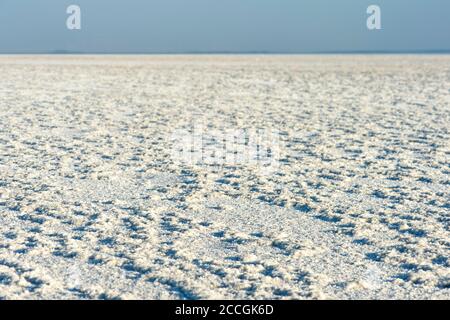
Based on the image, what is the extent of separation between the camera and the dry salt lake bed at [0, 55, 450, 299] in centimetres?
310

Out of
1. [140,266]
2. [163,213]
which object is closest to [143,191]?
[163,213]

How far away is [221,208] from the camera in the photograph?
4.41m

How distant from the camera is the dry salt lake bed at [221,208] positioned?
3096mm

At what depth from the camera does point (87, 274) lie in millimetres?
3148

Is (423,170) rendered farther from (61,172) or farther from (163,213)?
(61,172)

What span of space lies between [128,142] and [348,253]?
12.9 ft

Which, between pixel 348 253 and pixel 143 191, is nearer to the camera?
pixel 348 253

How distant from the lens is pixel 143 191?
4863 mm

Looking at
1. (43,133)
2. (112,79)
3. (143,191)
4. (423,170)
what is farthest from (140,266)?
(112,79)

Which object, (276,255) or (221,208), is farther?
(221,208)
